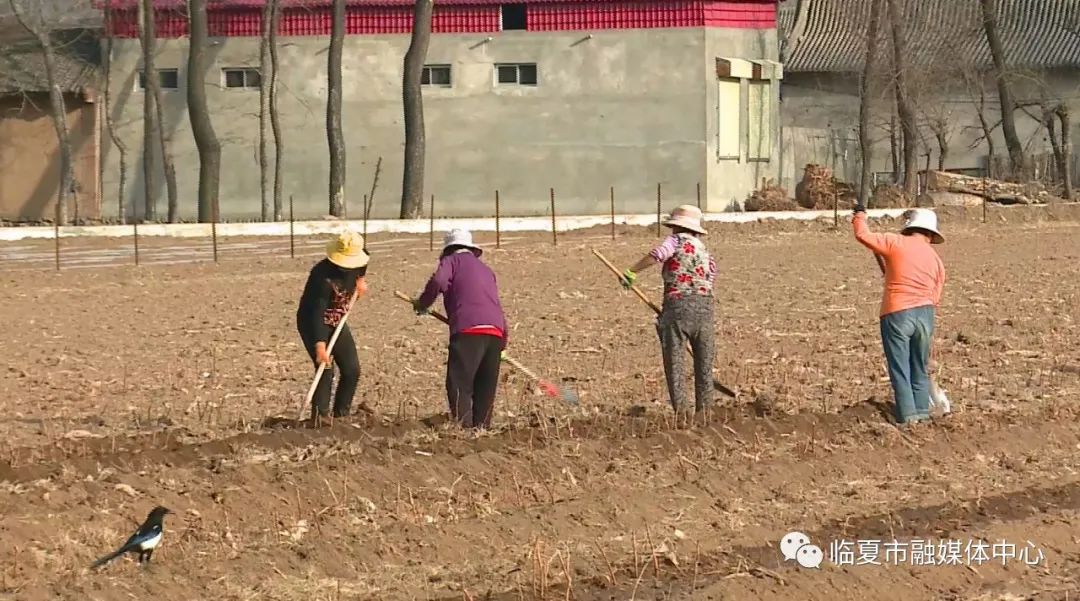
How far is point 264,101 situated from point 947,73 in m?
20.8

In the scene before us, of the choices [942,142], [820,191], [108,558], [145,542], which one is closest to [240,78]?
[820,191]

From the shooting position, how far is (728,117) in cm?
4009

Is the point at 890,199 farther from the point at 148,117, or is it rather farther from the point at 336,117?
the point at 148,117

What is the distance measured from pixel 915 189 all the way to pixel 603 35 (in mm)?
7318

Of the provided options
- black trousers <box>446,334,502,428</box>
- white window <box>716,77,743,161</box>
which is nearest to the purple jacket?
black trousers <box>446,334,502,428</box>

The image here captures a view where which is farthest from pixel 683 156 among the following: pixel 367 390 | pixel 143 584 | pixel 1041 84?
pixel 143 584

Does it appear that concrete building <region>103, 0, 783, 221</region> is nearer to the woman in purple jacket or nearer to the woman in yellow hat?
the woman in yellow hat

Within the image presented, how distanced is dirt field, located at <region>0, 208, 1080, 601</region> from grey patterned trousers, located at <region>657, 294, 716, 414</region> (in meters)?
0.21

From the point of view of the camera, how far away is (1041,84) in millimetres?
47500

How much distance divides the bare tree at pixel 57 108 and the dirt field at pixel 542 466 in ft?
66.0

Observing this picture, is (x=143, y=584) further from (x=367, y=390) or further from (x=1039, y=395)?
(x=1039, y=395)

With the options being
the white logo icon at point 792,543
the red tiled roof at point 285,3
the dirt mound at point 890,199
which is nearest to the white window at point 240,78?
the red tiled roof at point 285,3

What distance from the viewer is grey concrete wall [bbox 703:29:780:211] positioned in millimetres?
39062

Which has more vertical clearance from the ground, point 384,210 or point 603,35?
point 603,35
